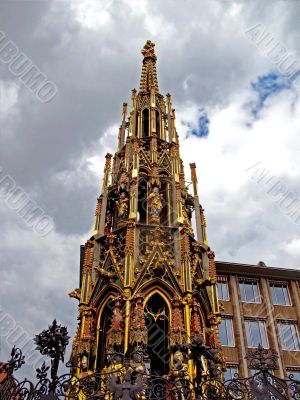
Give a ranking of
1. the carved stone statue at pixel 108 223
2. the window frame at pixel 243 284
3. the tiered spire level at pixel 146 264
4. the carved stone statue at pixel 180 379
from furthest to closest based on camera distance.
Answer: the window frame at pixel 243 284
the carved stone statue at pixel 108 223
the tiered spire level at pixel 146 264
the carved stone statue at pixel 180 379

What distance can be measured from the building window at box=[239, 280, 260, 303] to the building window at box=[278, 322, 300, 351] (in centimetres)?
233

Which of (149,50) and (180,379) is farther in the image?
(149,50)

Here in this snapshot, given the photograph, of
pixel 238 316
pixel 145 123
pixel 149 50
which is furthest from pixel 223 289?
pixel 149 50

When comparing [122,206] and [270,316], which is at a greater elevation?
[122,206]

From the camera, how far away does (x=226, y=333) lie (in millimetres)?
27922

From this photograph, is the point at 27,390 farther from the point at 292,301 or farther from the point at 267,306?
the point at 292,301

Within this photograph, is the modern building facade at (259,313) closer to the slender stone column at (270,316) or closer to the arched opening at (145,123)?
the slender stone column at (270,316)

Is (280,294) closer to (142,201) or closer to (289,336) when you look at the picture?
(289,336)

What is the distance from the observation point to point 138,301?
17344 millimetres

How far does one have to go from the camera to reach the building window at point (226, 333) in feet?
90.4

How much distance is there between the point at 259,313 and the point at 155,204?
1293 centimetres

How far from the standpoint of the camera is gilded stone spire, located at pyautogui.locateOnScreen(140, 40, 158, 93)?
31072 millimetres

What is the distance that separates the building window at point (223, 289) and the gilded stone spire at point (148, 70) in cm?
1396

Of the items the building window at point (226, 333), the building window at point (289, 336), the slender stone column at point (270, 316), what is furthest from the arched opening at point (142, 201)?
the building window at point (289, 336)
